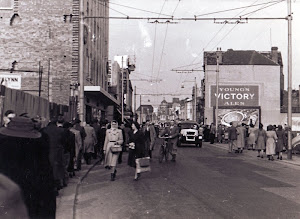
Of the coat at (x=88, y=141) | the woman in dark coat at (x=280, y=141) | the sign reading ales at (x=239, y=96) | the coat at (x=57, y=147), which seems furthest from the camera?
the sign reading ales at (x=239, y=96)

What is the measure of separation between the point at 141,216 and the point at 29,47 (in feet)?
77.2

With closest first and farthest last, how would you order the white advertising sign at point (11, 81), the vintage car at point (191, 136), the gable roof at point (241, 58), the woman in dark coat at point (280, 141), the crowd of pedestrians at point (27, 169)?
the crowd of pedestrians at point (27, 169)
the white advertising sign at point (11, 81)
the woman in dark coat at point (280, 141)
the vintage car at point (191, 136)
the gable roof at point (241, 58)

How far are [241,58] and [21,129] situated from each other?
64.0 meters

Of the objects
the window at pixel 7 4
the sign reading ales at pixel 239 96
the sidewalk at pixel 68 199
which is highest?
the window at pixel 7 4

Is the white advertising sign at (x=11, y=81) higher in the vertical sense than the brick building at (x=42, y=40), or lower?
lower

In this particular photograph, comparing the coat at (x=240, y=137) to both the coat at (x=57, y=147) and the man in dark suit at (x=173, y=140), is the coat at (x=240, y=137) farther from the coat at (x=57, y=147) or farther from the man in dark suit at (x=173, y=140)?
the coat at (x=57, y=147)

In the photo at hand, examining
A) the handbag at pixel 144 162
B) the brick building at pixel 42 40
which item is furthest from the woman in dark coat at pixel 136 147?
the brick building at pixel 42 40

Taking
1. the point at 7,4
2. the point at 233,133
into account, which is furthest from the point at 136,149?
the point at 7,4

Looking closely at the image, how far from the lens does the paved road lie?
771 cm

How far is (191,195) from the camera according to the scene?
31.2 feet

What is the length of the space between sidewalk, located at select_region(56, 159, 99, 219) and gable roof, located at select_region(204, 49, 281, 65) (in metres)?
53.7

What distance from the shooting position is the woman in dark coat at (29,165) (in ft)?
10.6

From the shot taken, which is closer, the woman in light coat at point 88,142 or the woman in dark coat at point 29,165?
the woman in dark coat at point 29,165

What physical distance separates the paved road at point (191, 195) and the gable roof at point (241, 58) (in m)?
51.1
